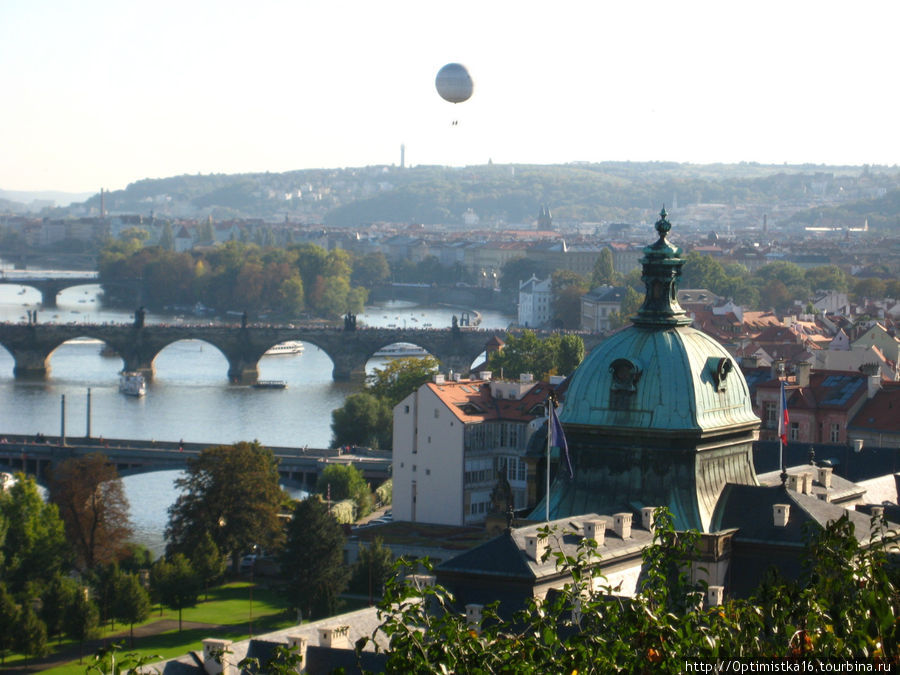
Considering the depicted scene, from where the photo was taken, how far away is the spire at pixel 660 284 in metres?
21.6

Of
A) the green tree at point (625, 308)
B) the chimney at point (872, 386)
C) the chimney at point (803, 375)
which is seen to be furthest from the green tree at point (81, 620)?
the green tree at point (625, 308)

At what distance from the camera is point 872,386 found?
136 ft

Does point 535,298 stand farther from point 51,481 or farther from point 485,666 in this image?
point 485,666

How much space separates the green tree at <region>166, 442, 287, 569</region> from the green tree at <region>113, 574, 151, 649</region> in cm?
391

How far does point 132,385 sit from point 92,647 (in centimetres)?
4308

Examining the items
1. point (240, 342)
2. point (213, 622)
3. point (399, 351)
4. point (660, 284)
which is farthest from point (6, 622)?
point (399, 351)

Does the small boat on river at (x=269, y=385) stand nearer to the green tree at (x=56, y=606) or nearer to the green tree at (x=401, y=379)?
the green tree at (x=401, y=379)

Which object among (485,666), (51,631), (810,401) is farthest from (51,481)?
(485,666)

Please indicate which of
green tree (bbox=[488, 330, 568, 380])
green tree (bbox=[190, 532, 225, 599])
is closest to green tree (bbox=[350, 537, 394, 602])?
green tree (bbox=[190, 532, 225, 599])

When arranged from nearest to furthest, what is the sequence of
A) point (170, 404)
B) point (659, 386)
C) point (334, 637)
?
point (334, 637) → point (659, 386) → point (170, 404)

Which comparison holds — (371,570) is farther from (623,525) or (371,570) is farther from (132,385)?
(132,385)

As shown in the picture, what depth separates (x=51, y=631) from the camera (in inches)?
1249

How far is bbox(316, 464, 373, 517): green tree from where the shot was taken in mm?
43969

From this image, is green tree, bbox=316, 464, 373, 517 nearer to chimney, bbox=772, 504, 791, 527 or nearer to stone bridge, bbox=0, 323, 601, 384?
chimney, bbox=772, 504, 791, 527
